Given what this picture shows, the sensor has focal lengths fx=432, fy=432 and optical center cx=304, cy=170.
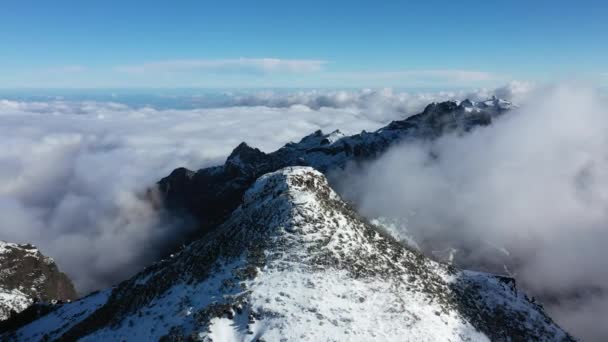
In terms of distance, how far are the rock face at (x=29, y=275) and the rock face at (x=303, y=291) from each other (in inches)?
2088

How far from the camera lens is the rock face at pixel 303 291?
133 feet

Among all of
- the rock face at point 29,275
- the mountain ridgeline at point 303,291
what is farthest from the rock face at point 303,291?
the rock face at point 29,275

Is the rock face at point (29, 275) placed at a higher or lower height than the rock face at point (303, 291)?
lower

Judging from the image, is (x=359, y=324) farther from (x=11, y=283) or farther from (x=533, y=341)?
(x=11, y=283)

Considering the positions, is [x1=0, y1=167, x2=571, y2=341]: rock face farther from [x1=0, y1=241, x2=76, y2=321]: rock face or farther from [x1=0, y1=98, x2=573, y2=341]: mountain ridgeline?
[x1=0, y1=241, x2=76, y2=321]: rock face

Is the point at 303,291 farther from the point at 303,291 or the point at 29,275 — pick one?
the point at 29,275

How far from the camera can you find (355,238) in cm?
5388

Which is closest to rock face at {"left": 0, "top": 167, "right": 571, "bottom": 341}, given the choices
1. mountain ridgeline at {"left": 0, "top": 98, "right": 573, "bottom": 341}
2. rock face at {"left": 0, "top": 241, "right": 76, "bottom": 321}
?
mountain ridgeline at {"left": 0, "top": 98, "right": 573, "bottom": 341}

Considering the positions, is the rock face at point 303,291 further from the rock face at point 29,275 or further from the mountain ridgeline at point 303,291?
the rock face at point 29,275

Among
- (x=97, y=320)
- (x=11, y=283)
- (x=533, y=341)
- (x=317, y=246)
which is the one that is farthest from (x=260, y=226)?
(x=11, y=283)

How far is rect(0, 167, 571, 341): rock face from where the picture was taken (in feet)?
133

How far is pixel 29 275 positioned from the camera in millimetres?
112750

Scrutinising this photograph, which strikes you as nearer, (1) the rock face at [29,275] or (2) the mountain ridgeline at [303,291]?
(2) the mountain ridgeline at [303,291]

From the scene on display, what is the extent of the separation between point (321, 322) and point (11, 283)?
100899mm
